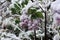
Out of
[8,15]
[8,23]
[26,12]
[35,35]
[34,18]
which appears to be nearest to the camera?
[26,12]

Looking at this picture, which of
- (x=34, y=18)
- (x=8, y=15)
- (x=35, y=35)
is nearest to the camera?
(x=34, y=18)

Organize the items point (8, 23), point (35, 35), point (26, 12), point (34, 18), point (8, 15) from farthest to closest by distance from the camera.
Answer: point (8, 15) < point (8, 23) < point (35, 35) < point (34, 18) < point (26, 12)

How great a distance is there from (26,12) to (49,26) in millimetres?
351

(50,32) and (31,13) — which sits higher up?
(31,13)

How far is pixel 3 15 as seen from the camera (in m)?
1.93

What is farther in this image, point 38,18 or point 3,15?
point 3,15

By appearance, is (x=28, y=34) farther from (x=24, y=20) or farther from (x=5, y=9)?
(x=5, y=9)

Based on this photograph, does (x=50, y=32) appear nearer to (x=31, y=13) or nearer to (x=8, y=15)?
(x=31, y=13)

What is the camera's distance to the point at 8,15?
1907 mm

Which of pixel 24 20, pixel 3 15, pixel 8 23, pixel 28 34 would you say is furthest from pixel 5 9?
pixel 24 20

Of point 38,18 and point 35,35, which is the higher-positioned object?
point 38,18

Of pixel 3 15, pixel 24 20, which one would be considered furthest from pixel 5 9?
pixel 24 20

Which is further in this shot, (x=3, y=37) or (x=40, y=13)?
(x=3, y=37)

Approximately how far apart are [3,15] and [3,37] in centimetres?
35
